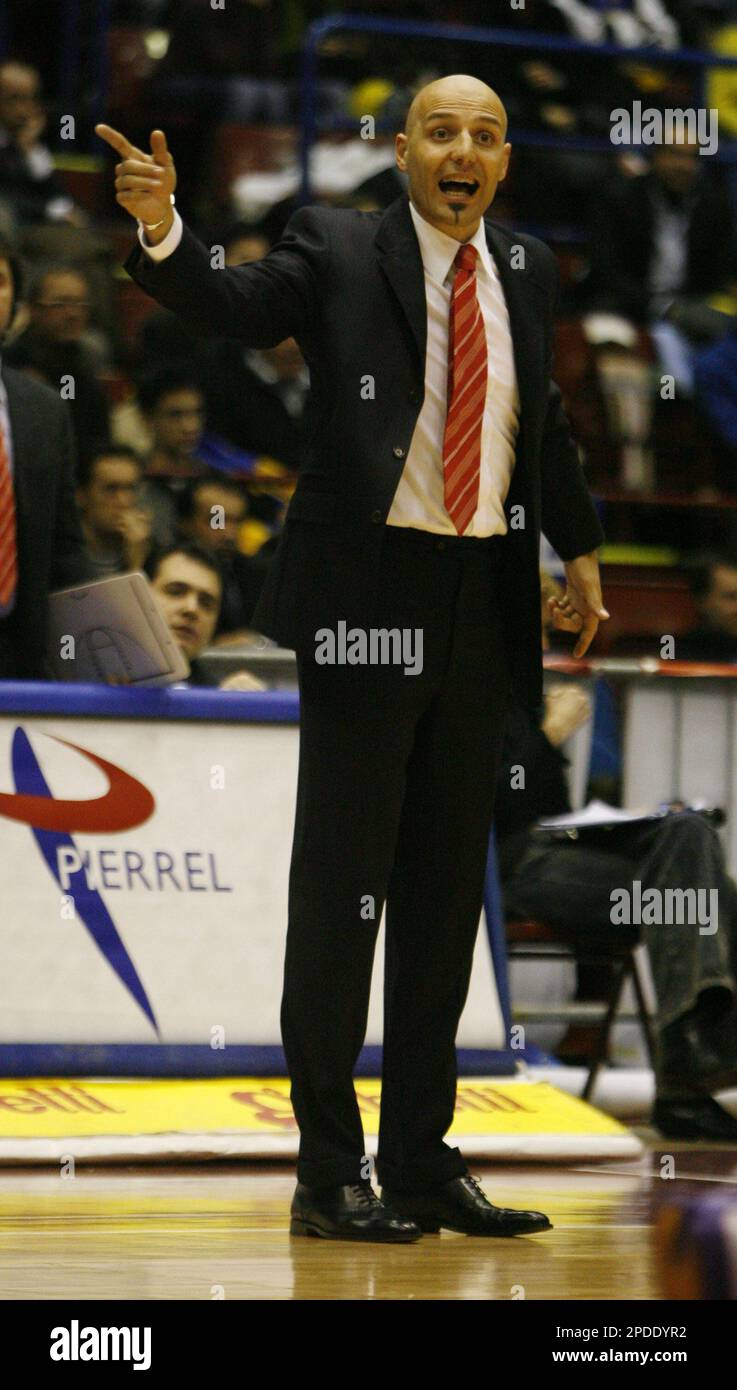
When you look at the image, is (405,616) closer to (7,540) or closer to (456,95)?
(456,95)

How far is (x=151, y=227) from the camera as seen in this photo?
306 centimetres

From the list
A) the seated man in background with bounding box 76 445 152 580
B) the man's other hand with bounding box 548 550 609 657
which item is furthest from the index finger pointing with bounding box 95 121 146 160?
the seated man in background with bounding box 76 445 152 580

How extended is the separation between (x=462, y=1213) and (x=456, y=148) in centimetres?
175

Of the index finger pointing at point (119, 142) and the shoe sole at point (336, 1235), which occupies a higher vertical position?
the index finger pointing at point (119, 142)

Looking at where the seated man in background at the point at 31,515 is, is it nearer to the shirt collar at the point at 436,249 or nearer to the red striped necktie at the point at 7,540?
the red striped necktie at the point at 7,540

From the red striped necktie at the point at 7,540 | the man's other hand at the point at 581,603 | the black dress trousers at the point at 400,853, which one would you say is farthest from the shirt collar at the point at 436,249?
the red striped necktie at the point at 7,540

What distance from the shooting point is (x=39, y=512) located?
504 centimetres

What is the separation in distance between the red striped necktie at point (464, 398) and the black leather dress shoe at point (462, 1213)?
3.63 feet

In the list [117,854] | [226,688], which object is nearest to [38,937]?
[117,854]

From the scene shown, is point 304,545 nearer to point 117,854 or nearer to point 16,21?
point 117,854

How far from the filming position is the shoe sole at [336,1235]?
3377mm

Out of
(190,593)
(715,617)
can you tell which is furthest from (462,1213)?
(715,617)

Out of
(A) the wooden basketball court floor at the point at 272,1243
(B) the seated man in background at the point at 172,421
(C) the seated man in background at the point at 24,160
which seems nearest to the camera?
(A) the wooden basketball court floor at the point at 272,1243
